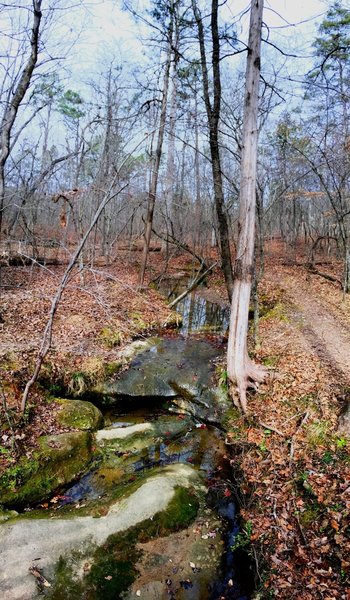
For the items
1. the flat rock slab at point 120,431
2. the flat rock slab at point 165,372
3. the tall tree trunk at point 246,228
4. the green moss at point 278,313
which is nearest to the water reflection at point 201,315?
the green moss at point 278,313

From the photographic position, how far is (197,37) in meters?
9.15

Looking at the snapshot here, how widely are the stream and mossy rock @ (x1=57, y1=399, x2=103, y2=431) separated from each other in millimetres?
234

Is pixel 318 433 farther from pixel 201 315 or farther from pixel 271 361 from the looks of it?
pixel 201 315

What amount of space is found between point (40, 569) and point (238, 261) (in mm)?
5471

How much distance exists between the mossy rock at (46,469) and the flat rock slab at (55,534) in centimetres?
67

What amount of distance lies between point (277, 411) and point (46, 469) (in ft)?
13.5

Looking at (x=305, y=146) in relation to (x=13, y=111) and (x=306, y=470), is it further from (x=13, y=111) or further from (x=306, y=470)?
(x=306, y=470)

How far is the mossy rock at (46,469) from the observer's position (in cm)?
500

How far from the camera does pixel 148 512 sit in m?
4.68

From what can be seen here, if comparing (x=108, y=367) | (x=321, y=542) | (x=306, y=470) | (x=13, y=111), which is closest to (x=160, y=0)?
(x=13, y=111)

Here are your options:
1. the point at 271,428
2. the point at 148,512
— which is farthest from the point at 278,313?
the point at 148,512

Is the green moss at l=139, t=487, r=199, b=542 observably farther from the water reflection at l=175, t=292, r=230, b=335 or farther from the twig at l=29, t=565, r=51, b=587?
the water reflection at l=175, t=292, r=230, b=335

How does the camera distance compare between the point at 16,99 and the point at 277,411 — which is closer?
the point at 277,411

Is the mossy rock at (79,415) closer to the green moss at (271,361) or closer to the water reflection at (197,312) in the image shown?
the green moss at (271,361)
